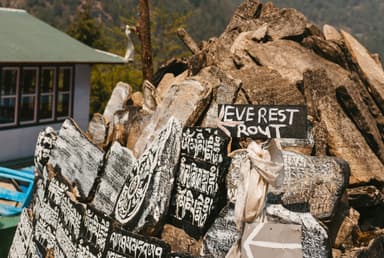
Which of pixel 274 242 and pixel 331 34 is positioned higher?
pixel 331 34

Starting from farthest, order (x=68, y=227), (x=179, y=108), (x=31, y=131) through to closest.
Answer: (x=31, y=131) < (x=68, y=227) < (x=179, y=108)

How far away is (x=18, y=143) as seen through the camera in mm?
14055

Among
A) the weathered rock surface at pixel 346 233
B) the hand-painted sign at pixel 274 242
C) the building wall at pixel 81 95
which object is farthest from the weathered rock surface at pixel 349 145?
the building wall at pixel 81 95

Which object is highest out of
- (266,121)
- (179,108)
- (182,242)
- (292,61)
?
(292,61)

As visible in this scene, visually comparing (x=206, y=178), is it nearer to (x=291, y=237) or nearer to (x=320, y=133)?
(x=291, y=237)

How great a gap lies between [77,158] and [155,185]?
193cm

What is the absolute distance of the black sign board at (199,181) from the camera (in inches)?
250

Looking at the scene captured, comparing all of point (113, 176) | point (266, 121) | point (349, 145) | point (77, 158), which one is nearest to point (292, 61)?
point (349, 145)

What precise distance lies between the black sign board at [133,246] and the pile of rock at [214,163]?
14 mm

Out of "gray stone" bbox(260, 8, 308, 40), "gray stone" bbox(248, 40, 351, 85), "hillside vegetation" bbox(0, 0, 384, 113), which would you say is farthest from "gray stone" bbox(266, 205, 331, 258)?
"hillside vegetation" bbox(0, 0, 384, 113)

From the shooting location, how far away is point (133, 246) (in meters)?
6.58

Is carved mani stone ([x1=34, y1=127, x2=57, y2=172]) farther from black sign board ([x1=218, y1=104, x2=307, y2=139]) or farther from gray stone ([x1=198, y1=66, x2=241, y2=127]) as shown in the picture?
black sign board ([x1=218, y1=104, x2=307, y2=139])

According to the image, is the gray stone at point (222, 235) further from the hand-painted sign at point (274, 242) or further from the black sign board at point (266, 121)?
the black sign board at point (266, 121)

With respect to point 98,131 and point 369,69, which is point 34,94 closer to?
point 98,131
